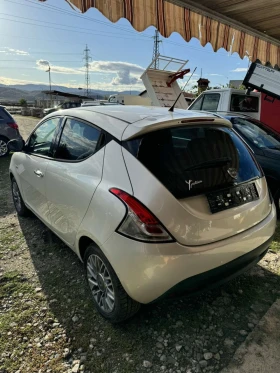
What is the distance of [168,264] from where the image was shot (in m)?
1.88

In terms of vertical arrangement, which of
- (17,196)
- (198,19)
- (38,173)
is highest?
(198,19)

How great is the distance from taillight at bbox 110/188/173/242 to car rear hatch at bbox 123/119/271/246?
4 cm

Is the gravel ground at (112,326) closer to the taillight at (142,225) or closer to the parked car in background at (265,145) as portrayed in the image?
the taillight at (142,225)

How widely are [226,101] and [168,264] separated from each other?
22.9 ft

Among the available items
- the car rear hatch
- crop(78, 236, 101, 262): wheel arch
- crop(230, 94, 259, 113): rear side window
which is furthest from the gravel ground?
crop(230, 94, 259, 113): rear side window

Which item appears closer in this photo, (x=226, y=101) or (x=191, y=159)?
(x=191, y=159)

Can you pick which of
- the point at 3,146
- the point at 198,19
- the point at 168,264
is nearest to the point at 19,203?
the point at 168,264

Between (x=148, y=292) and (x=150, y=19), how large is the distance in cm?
331

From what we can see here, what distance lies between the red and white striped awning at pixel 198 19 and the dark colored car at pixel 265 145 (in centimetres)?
133

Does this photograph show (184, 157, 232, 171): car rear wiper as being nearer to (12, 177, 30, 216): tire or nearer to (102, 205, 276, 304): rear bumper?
(102, 205, 276, 304): rear bumper

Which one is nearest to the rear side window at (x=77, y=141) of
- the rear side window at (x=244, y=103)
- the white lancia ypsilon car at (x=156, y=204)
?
the white lancia ypsilon car at (x=156, y=204)

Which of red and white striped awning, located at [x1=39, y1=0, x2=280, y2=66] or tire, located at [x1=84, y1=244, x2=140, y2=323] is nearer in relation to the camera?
tire, located at [x1=84, y1=244, x2=140, y2=323]

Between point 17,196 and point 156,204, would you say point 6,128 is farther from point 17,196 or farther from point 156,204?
point 156,204

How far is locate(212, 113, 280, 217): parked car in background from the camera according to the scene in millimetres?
4441
